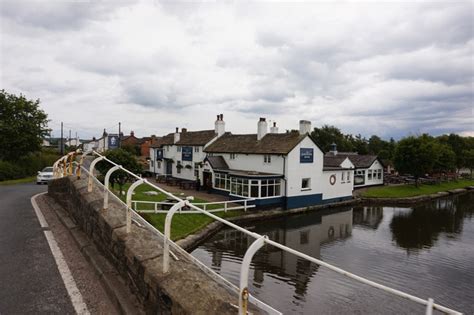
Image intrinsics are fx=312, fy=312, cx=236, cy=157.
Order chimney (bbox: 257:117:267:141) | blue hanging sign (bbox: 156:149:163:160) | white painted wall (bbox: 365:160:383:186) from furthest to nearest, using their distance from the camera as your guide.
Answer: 1. blue hanging sign (bbox: 156:149:163:160)
2. white painted wall (bbox: 365:160:383:186)
3. chimney (bbox: 257:117:267:141)

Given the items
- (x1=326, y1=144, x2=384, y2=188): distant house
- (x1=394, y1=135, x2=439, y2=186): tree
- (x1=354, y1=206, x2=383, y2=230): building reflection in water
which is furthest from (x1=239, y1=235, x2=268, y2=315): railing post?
(x1=394, y1=135, x2=439, y2=186): tree

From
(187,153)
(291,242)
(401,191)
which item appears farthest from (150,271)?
(401,191)

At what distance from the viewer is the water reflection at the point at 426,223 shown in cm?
2076

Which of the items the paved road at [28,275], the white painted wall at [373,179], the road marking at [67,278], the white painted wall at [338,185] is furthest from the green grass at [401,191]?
the paved road at [28,275]

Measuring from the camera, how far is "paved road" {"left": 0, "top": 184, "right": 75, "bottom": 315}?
426cm

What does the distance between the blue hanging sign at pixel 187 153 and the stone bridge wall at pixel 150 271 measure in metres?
31.4

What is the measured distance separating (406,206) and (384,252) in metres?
18.7

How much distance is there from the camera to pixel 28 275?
16.9 ft

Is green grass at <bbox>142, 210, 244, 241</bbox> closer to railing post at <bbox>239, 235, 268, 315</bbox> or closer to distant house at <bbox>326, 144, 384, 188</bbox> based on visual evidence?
railing post at <bbox>239, 235, 268, 315</bbox>

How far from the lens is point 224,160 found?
33.6 metres

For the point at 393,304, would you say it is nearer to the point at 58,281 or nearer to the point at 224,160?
the point at 58,281

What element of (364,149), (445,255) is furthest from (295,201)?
(364,149)

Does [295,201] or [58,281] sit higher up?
[58,281]

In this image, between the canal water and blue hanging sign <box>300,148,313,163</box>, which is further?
blue hanging sign <box>300,148,313,163</box>
